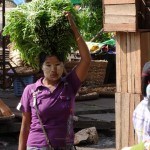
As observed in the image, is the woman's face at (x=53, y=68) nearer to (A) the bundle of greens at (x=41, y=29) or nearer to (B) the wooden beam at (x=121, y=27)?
(A) the bundle of greens at (x=41, y=29)

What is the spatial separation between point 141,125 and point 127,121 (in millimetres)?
2057

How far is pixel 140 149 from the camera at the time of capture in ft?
12.1

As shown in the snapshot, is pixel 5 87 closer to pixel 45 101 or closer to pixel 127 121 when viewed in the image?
pixel 127 121

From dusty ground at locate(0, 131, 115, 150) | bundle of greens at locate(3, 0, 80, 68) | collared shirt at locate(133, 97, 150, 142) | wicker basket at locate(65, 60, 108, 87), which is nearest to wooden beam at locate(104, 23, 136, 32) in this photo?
bundle of greens at locate(3, 0, 80, 68)

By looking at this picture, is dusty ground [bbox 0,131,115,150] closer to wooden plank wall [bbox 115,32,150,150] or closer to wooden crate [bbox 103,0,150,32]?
wooden plank wall [bbox 115,32,150,150]

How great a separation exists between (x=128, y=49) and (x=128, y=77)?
32 centimetres

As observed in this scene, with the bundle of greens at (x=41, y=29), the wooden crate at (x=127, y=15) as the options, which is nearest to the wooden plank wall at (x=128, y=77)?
the wooden crate at (x=127, y=15)

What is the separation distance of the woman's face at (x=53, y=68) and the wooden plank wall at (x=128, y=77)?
1765 mm

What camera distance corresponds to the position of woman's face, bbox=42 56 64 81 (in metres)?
4.22

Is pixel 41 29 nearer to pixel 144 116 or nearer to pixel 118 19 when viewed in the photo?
pixel 144 116

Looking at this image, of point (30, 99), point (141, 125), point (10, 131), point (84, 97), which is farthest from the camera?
point (84, 97)

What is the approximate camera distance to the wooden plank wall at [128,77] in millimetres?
5848

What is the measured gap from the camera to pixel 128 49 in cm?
591

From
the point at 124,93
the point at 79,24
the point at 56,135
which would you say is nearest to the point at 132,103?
the point at 124,93
